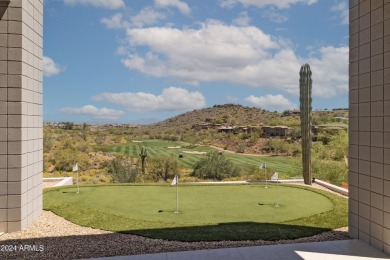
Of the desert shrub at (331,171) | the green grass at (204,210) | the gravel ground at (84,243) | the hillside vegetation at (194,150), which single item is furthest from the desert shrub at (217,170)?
the gravel ground at (84,243)

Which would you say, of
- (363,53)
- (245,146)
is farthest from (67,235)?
(245,146)

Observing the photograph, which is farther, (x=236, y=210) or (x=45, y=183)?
(x=45, y=183)

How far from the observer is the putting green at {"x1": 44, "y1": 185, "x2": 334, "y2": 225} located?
28.1ft

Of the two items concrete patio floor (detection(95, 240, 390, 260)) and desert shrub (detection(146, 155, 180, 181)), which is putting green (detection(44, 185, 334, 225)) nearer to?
concrete patio floor (detection(95, 240, 390, 260))

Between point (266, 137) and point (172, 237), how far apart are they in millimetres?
52818

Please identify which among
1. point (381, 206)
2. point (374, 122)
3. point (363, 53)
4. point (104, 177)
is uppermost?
point (363, 53)

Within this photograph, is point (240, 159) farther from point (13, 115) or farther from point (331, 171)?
point (13, 115)

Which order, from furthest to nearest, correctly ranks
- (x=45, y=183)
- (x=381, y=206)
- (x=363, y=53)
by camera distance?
1. (x=45, y=183)
2. (x=363, y=53)
3. (x=381, y=206)

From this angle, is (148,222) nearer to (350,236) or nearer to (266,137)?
(350,236)

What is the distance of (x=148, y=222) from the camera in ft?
26.5

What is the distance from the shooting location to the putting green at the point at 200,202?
8.58m

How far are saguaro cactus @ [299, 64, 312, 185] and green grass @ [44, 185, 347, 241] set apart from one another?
5.74 ft

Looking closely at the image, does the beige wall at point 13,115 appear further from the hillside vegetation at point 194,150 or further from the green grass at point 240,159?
the green grass at point 240,159

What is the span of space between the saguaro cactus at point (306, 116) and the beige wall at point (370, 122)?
6420 millimetres
